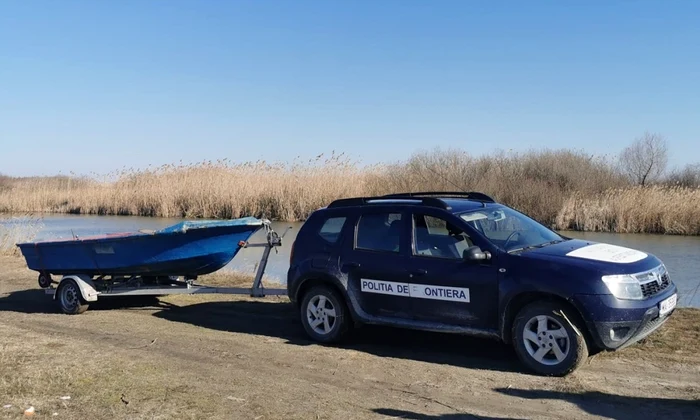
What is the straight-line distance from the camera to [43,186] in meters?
Result: 44.9

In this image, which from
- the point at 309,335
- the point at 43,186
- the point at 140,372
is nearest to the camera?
the point at 140,372

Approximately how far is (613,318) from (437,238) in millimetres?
2119

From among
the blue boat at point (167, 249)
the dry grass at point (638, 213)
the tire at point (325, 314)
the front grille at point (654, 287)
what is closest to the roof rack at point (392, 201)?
the tire at point (325, 314)

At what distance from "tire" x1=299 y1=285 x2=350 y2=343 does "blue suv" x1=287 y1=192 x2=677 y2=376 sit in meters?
0.01

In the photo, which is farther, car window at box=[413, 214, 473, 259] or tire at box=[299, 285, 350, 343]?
tire at box=[299, 285, 350, 343]

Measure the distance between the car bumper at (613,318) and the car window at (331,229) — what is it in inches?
124

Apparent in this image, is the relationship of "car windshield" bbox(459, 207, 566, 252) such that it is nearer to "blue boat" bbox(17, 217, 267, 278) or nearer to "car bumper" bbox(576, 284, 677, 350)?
"car bumper" bbox(576, 284, 677, 350)

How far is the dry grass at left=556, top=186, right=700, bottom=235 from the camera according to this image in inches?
974

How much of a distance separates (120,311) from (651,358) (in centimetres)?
806

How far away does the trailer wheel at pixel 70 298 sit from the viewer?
1055 cm

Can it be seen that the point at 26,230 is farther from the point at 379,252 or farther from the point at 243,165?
the point at 379,252

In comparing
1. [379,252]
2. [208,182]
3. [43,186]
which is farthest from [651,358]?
[43,186]

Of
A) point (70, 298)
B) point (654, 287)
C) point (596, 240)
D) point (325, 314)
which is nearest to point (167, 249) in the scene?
point (70, 298)

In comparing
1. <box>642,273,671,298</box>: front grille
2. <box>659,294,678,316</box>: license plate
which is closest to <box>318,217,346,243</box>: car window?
<box>642,273,671,298</box>: front grille
